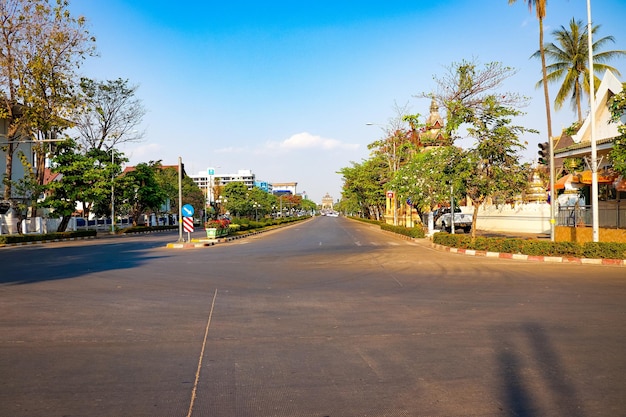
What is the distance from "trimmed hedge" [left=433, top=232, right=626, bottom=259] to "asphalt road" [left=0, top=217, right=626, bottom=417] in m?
5.24

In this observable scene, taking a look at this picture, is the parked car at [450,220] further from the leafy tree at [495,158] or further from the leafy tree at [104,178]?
the leafy tree at [104,178]

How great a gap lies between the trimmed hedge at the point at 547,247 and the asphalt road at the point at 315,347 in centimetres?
524

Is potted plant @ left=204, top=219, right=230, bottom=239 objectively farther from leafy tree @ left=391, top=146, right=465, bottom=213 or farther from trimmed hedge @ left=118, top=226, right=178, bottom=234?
trimmed hedge @ left=118, top=226, right=178, bottom=234

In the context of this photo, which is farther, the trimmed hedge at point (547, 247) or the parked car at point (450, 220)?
the parked car at point (450, 220)

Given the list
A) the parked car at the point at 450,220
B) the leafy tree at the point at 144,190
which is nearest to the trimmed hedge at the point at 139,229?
the leafy tree at the point at 144,190

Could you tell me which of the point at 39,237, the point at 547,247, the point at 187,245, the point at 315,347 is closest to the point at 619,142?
the point at 547,247

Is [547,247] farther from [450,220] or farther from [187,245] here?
[450,220]

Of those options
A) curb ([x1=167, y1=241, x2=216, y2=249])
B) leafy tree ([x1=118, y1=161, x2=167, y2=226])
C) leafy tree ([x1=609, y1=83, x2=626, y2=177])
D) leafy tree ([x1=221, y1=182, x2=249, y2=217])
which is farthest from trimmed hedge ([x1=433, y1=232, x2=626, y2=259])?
leafy tree ([x1=221, y1=182, x2=249, y2=217])

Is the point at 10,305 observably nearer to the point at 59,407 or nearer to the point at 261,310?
the point at 261,310

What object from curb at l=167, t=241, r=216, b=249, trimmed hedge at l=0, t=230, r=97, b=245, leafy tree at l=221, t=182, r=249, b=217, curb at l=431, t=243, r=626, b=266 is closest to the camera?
curb at l=431, t=243, r=626, b=266

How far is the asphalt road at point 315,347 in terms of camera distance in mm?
4867

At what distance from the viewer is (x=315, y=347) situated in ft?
22.6

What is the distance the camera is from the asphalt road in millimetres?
4867

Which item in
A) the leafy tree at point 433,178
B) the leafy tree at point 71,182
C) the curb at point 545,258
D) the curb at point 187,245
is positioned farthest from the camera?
the leafy tree at point 71,182
